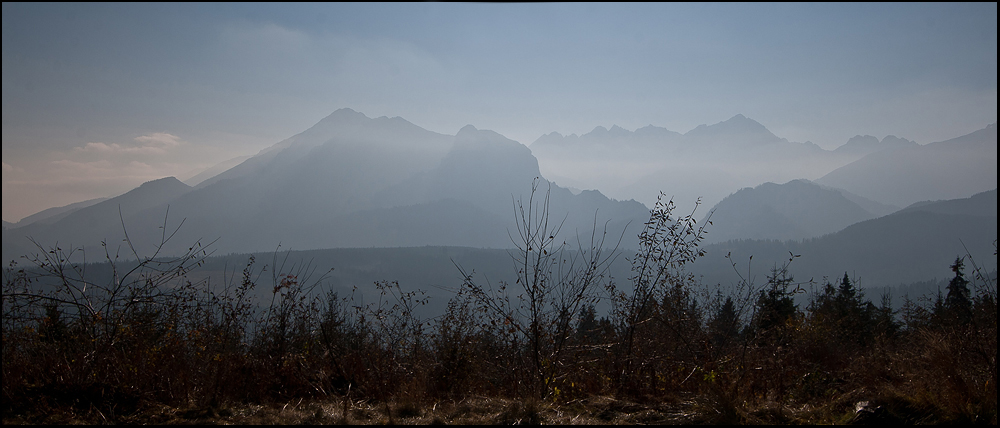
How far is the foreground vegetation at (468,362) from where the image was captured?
446 cm

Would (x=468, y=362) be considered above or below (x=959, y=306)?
below

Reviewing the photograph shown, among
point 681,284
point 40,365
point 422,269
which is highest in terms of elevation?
point 681,284

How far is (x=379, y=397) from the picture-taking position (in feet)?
17.8

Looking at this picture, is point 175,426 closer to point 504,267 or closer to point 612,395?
point 612,395

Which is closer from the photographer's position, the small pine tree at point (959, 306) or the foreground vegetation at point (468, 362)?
the foreground vegetation at point (468, 362)

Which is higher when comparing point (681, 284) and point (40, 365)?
point (681, 284)

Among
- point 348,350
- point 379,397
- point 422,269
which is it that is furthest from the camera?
point 422,269

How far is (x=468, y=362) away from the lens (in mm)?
6242

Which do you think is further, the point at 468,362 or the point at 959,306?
the point at 959,306

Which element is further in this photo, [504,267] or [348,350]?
[504,267]

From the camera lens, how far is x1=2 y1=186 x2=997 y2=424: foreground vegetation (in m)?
4.46

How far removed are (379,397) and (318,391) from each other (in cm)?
77

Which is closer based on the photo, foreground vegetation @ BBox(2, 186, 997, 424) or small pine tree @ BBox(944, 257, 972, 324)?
foreground vegetation @ BBox(2, 186, 997, 424)

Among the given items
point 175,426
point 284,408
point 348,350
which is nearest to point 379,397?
point 284,408
